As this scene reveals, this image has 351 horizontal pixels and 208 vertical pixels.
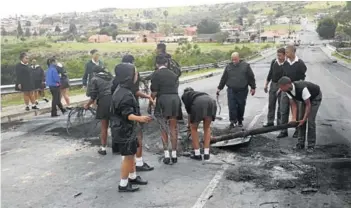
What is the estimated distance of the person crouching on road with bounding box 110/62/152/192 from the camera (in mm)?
6035

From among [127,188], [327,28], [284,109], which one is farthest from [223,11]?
[127,188]

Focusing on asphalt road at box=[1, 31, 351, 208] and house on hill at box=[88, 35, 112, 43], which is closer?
asphalt road at box=[1, 31, 351, 208]

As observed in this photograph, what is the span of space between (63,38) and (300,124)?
77.2 meters

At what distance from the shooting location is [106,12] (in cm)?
11462

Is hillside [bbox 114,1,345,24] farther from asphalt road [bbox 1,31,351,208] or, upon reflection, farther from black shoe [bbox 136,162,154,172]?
black shoe [bbox 136,162,154,172]

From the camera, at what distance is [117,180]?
263 inches

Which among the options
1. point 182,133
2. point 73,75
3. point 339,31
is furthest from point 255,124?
point 339,31

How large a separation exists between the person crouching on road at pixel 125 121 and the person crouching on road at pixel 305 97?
10.1 feet

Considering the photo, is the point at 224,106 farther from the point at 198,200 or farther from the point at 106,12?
the point at 106,12

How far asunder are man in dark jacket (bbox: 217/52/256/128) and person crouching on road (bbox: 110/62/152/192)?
4627 mm

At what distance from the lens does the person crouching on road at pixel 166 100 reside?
24.8ft

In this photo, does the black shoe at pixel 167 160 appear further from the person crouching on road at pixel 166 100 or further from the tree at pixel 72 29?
the tree at pixel 72 29

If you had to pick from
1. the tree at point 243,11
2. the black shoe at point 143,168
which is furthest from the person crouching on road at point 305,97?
the tree at point 243,11

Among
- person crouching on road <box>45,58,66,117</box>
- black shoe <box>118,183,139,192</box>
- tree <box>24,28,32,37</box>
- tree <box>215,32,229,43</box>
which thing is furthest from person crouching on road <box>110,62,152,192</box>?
tree <box>24,28,32,37</box>
